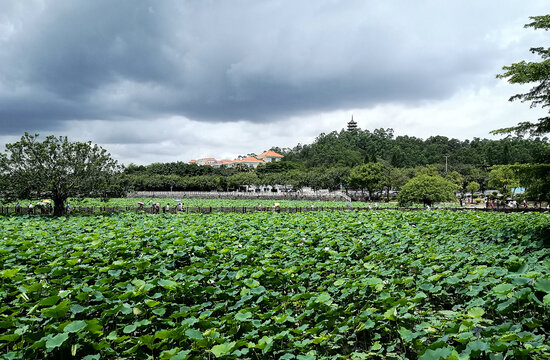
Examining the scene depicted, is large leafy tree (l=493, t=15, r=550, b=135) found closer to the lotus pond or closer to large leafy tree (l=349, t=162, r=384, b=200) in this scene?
the lotus pond

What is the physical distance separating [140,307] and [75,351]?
38.1 inches

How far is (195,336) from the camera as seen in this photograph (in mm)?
3256

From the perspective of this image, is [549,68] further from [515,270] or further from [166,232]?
[166,232]

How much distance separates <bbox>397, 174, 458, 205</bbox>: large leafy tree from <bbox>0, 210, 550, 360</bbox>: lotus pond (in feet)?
63.0

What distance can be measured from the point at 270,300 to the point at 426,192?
84.2 feet

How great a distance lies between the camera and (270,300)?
15.7ft

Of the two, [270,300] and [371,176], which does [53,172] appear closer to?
[270,300]

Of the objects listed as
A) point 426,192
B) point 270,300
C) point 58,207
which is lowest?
point 270,300

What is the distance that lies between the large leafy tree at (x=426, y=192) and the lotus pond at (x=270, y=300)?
1919 centimetres

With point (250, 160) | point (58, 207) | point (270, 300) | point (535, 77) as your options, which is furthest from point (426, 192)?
point (250, 160)

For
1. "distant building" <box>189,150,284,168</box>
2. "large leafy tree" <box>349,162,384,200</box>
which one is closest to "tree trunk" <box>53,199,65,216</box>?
"large leafy tree" <box>349,162,384,200</box>

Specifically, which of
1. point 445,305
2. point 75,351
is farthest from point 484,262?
point 75,351

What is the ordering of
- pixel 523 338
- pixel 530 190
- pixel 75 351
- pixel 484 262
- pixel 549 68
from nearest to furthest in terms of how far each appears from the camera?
1. pixel 523 338
2. pixel 75 351
3. pixel 484 262
4. pixel 549 68
5. pixel 530 190

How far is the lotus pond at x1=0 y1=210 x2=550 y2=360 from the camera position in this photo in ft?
10.7
